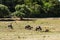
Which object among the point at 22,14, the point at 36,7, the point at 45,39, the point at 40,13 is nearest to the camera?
the point at 45,39

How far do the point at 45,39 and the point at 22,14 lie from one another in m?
29.4

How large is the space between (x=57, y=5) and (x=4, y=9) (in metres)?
34.3

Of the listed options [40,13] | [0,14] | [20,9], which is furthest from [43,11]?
[0,14]

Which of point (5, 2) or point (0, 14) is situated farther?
point (5, 2)

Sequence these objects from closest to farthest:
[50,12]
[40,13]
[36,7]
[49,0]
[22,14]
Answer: [22,14], [36,7], [40,13], [50,12], [49,0]

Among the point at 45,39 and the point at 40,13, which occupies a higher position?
the point at 45,39

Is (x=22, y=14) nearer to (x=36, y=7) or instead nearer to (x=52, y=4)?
(x=36, y=7)

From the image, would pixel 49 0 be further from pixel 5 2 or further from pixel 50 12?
pixel 5 2

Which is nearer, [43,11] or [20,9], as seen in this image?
[20,9]

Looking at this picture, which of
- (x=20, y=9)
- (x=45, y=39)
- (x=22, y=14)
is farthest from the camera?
(x=20, y=9)

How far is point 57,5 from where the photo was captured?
258 ft

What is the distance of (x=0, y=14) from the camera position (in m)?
47.8

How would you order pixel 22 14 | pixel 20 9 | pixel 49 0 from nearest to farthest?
1. pixel 22 14
2. pixel 20 9
3. pixel 49 0

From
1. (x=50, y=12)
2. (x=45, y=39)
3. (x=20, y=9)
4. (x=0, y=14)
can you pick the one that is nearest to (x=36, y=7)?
(x=50, y=12)
